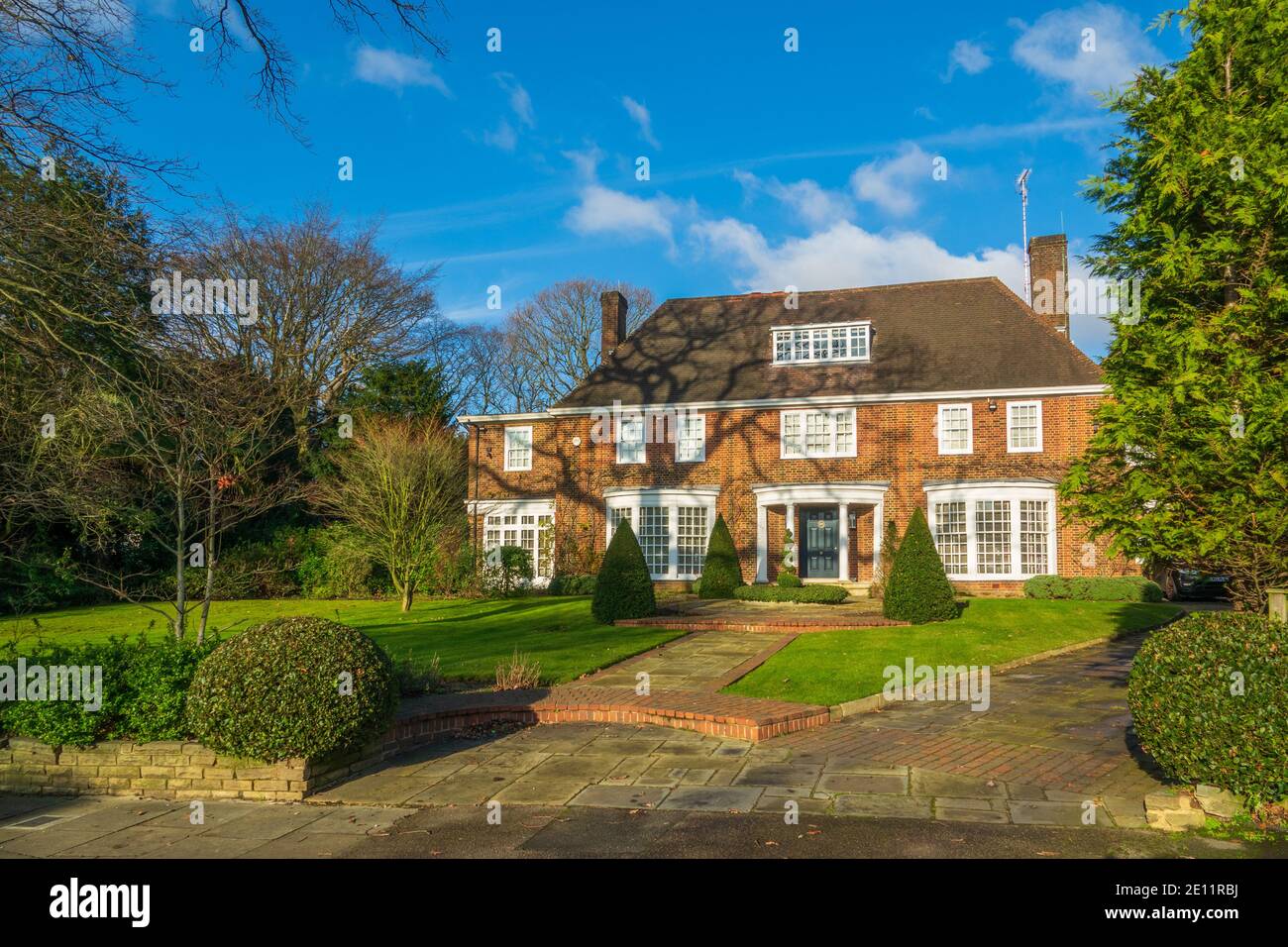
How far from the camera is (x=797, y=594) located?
74.0 feet

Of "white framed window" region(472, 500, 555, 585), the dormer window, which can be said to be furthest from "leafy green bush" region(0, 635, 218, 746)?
the dormer window

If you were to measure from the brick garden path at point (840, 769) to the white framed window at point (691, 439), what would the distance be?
1676cm

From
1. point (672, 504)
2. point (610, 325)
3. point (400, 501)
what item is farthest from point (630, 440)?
point (400, 501)

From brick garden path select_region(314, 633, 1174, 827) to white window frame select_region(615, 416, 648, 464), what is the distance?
1753 centimetres

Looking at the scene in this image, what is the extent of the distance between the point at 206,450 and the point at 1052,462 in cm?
2214

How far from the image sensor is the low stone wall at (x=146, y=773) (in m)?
7.70

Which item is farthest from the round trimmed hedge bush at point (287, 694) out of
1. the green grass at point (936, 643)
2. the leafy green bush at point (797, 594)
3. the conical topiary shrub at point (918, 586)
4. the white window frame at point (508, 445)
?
the white window frame at point (508, 445)

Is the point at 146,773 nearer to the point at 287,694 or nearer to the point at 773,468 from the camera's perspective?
the point at 287,694

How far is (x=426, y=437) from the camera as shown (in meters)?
27.0

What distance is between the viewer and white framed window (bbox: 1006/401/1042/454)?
24766 millimetres

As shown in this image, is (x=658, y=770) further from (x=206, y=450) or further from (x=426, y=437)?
(x=426, y=437)

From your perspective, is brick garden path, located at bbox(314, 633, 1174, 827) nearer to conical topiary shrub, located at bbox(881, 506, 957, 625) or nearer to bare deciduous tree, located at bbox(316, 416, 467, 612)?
conical topiary shrub, located at bbox(881, 506, 957, 625)

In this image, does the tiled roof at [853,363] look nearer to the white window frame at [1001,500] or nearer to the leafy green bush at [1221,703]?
the white window frame at [1001,500]
